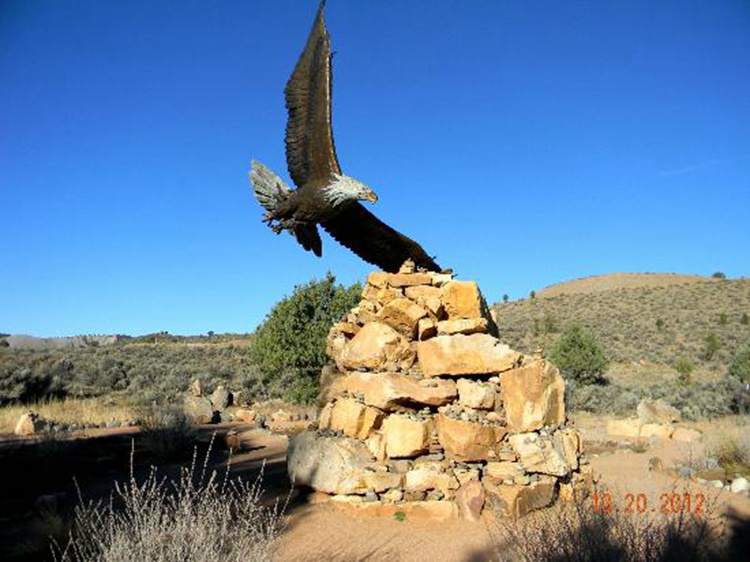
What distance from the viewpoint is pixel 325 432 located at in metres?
7.34

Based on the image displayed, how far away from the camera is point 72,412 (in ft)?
53.4

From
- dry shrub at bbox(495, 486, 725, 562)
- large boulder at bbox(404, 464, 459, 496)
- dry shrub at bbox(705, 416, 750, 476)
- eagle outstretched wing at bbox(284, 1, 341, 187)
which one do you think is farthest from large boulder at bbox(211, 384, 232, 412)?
dry shrub at bbox(495, 486, 725, 562)

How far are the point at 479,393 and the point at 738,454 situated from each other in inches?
235

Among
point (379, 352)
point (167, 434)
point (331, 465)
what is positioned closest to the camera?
point (331, 465)

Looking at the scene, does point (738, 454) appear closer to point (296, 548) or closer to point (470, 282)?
point (470, 282)

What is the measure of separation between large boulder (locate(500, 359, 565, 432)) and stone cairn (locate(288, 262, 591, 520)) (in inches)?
0.5

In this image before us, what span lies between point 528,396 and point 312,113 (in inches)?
170

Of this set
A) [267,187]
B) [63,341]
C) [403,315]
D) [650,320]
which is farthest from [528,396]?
[63,341]

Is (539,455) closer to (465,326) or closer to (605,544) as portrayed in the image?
(465,326)

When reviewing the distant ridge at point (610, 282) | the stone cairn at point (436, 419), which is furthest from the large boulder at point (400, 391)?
the distant ridge at point (610, 282)

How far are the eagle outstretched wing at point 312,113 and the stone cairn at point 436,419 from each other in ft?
7.60

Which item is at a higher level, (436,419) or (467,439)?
(436,419)

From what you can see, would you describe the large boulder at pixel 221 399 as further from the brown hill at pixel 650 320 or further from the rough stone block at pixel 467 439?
the brown hill at pixel 650 320

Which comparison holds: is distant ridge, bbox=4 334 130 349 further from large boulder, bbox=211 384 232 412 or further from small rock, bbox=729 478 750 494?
small rock, bbox=729 478 750 494
